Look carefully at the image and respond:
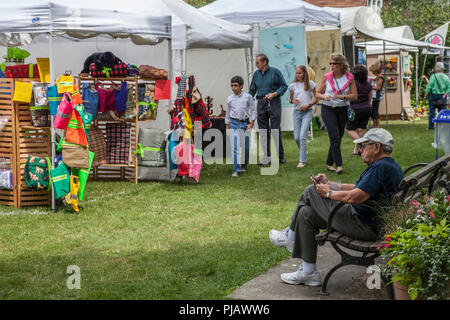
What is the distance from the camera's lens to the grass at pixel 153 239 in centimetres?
555

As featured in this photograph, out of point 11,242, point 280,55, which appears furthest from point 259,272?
point 280,55

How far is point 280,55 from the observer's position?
54.5 feet

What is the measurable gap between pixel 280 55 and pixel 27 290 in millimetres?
12072

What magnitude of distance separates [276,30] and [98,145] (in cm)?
692

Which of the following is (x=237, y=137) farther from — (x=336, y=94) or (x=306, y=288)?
(x=306, y=288)

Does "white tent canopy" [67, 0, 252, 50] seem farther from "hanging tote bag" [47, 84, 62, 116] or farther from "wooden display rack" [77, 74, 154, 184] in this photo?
"hanging tote bag" [47, 84, 62, 116]

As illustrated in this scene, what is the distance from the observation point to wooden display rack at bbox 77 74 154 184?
10.8 meters

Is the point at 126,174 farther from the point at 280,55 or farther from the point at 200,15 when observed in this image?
the point at 280,55

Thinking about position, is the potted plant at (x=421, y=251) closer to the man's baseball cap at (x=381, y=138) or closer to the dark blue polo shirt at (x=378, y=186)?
the dark blue polo shirt at (x=378, y=186)

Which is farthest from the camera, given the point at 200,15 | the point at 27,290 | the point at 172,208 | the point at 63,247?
the point at 200,15

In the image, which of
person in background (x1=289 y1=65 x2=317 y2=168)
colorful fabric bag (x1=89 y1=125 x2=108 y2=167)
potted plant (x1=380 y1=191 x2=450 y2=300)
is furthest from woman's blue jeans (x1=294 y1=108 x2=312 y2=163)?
potted plant (x1=380 y1=191 x2=450 y2=300)

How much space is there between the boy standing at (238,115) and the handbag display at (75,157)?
3.57 m

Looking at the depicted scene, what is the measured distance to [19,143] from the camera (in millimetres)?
8945

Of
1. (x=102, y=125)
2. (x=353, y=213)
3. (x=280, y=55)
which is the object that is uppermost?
(x=280, y=55)
